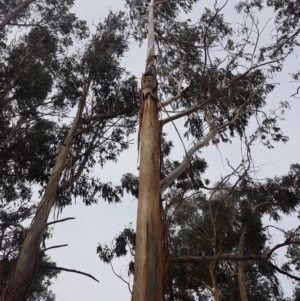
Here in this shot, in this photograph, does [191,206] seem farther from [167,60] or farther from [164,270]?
[164,270]

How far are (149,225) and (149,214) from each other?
0.24 ft

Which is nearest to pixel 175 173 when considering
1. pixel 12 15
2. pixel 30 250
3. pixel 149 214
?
pixel 149 214

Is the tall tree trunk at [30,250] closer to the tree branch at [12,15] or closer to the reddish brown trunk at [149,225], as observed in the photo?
the reddish brown trunk at [149,225]

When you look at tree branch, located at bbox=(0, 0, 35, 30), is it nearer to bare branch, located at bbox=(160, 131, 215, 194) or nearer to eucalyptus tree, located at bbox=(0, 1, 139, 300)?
eucalyptus tree, located at bbox=(0, 1, 139, 300)

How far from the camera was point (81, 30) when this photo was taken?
9695mm

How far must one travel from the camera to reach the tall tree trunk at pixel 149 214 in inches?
72.2

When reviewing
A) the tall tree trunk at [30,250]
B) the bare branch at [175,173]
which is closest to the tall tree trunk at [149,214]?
the bare branch at [175,173]

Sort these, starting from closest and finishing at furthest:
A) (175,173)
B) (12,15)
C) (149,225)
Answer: (149,225)
(175,173)
(12,15)

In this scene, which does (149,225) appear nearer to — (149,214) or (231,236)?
(149,214)

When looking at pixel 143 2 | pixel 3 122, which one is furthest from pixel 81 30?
pixel 3 122

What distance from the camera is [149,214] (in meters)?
2.12

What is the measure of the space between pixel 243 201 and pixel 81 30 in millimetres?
6274

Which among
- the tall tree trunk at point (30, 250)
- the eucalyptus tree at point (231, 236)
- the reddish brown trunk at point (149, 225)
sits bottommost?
the reddish brown trunk at point (149, 225)

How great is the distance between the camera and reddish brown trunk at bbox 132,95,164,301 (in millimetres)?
1826
